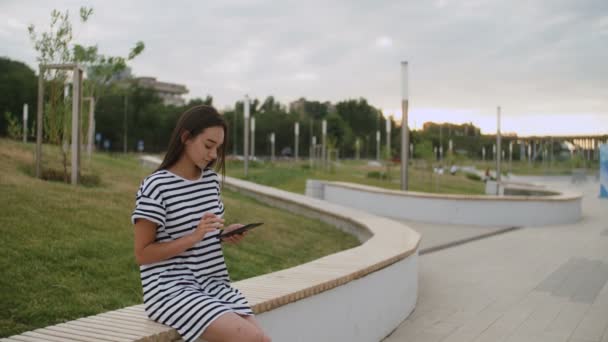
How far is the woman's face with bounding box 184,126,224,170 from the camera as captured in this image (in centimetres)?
283

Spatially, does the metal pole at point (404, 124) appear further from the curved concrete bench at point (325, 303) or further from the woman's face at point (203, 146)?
the woman's face at point (203, 146)

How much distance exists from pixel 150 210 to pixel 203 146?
406 mm

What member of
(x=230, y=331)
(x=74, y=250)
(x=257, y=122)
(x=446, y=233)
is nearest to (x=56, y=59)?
(x=74, y=250)

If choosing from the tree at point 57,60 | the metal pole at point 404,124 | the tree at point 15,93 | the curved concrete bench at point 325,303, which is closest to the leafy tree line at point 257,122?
the tree at point 15,93

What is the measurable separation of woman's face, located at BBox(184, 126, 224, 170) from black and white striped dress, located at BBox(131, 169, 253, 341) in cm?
11

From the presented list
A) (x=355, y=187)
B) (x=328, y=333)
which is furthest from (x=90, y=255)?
(x=355, y=187)

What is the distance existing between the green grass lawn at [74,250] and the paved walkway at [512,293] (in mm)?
1820

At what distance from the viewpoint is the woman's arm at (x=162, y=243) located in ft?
8.61

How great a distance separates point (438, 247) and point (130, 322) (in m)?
7.96

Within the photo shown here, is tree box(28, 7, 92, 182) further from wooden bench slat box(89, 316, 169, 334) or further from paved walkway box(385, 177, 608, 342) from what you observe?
wooden bench slat box(89, 316, 169, 334)

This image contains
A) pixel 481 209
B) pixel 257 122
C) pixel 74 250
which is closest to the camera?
pixel 74 250

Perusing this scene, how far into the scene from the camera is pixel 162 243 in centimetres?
266

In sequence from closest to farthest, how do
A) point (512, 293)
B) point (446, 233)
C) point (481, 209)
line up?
1. point (512, 293)
2. point (446, 233)
3. point (481, 209)

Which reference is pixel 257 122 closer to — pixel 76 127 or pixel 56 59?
pixel 56 59
